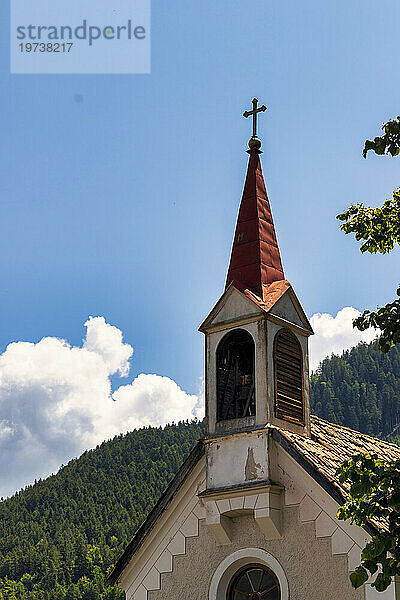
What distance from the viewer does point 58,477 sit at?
14700 centimetres

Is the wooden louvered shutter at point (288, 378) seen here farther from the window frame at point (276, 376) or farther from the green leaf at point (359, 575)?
the green leaf at point (359, 575)

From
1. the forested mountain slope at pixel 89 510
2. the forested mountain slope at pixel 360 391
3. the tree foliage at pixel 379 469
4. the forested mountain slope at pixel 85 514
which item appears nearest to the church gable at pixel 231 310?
the tree foliage at pixel 379 469

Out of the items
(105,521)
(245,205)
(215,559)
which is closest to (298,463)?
(215,559)

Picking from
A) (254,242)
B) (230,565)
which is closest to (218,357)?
(254,242)

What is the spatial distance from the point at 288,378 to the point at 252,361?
30.5 inches

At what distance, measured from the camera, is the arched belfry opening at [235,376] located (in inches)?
A: 620

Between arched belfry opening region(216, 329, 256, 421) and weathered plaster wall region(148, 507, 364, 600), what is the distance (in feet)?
6.19

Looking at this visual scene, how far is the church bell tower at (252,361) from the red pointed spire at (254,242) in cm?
2

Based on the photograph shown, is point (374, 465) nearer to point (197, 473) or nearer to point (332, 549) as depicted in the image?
point (332, 549)

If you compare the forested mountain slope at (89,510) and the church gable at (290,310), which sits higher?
the forested mountain slope at (89,510)

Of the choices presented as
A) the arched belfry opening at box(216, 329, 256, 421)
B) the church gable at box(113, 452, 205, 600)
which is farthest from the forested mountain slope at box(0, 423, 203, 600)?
the arched belfry opening at box(216, 329, 256, 421)

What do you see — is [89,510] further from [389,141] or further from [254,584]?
[389,141]

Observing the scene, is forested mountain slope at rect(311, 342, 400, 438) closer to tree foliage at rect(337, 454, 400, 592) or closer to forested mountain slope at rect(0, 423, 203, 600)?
forested mountain slope at rect(0, 423, 203, 600)

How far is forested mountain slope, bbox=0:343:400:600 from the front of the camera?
123 m
